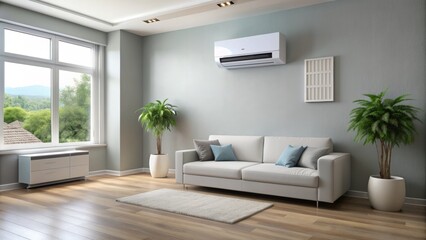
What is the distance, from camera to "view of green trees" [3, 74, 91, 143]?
5.46 meters

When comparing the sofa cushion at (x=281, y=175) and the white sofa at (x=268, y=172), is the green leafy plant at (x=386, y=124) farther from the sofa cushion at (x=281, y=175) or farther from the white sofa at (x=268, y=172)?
the sofa cushion at (x=281, y=175)

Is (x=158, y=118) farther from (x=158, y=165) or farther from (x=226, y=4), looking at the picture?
(x=226, y=4)

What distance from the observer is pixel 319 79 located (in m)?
4.95

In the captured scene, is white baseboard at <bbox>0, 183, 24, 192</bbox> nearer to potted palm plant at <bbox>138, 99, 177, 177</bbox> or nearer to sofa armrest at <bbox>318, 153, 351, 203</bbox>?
potted palm plant at <bbox>138, 99, 177, 177</bbox>

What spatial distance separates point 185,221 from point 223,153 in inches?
73.9

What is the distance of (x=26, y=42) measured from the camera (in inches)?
220

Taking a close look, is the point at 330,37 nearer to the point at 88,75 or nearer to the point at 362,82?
the point at 362,82

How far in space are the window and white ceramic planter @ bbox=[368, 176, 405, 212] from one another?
5266mm

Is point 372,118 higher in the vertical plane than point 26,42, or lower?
lower

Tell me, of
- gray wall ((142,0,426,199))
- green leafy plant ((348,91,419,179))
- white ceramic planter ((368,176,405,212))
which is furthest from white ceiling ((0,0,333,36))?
white ceramic planter ((368,176,405,212))

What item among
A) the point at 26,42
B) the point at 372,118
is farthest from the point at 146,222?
the point at 26,42

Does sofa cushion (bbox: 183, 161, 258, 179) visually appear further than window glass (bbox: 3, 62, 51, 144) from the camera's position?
No

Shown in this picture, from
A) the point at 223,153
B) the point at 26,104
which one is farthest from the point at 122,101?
the point at 223,153

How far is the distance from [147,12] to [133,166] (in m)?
3.14
